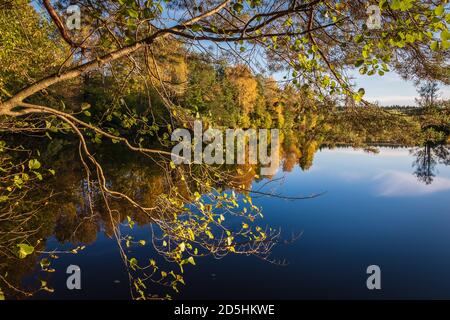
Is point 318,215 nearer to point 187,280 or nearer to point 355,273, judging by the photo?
point 355,273

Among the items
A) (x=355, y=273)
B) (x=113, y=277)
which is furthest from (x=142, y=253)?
(x=355, y=273)

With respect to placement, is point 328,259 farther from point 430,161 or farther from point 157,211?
point 430,161

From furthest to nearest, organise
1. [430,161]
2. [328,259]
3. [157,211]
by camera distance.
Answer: [430,161]
[328,259]
[157,211]

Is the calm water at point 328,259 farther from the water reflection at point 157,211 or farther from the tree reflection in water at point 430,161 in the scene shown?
the tree reflection in water at point 430,161

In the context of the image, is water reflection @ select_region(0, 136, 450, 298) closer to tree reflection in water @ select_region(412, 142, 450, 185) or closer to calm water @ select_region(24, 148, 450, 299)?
tree reflection in water @ select_region(412, 142, 450, 185)

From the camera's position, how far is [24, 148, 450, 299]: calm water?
25.7 ft

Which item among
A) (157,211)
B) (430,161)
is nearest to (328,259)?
(157,211)

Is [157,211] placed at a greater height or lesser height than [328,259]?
greater

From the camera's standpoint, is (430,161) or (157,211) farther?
(430,161)

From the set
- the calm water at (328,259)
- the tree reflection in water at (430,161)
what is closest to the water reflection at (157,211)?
the tree reflection in water at (430,161)

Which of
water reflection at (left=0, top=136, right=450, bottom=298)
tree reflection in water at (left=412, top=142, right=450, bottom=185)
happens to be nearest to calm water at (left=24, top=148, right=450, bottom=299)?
water reflection at (left=0, top=136, right=450, bottom=298)

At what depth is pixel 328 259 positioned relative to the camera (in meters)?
9.52

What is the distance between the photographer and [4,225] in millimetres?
9719

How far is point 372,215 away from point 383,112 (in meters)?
11.0
